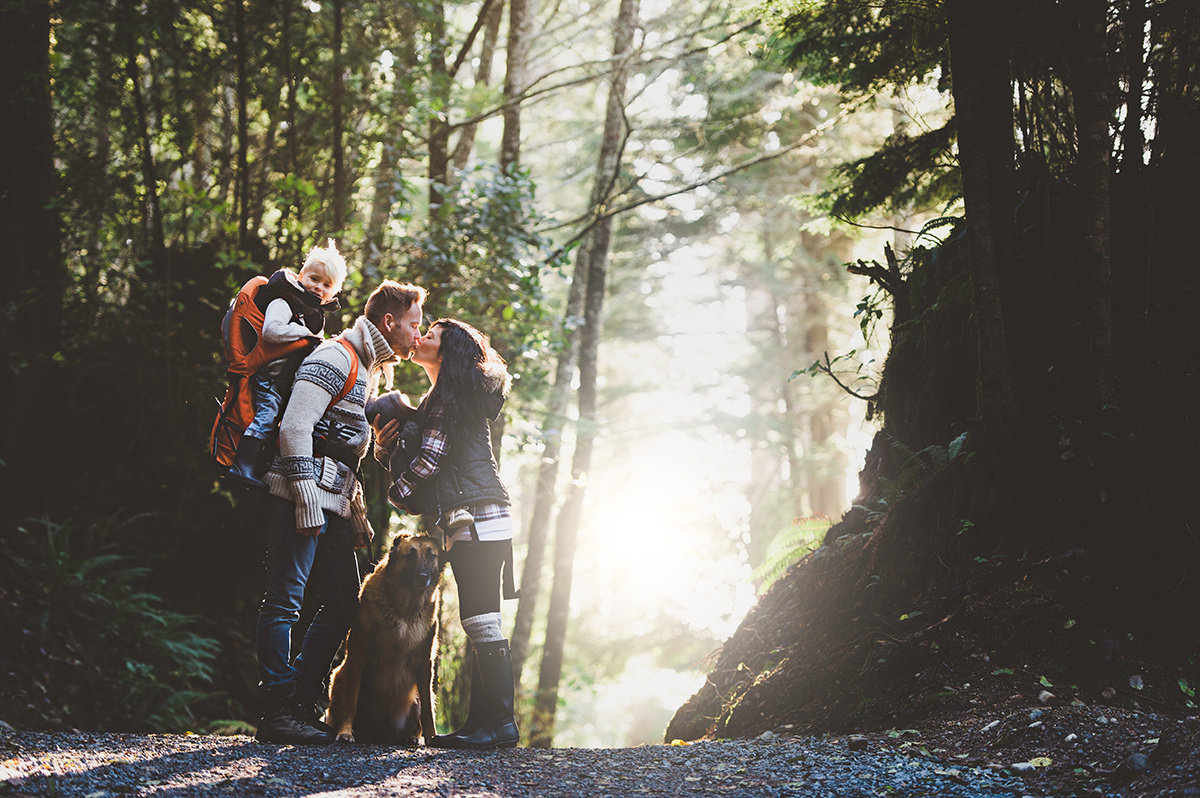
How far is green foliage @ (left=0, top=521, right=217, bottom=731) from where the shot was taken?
604cm

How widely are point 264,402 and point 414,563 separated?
1166 mm

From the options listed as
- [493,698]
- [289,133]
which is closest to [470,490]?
[493,698]

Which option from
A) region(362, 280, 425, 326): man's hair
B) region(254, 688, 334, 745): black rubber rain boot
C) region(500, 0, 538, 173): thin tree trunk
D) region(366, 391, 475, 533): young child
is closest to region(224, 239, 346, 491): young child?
region(362, 280, 425, 326): man's hair

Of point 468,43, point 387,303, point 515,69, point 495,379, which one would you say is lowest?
point 495,379

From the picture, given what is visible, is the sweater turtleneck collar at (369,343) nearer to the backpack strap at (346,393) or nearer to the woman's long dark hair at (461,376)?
the backpack strap at (346,393)

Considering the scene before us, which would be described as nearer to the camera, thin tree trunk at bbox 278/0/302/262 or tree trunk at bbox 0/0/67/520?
tree trunk at bbox 0/0/67/520

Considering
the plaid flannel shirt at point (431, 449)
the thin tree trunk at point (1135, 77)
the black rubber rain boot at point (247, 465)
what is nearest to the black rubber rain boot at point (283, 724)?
the black rubber rain boot at point (247, 465)

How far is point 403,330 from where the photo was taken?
4285 millimetres

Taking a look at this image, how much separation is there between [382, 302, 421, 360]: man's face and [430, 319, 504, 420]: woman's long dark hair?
126 mm

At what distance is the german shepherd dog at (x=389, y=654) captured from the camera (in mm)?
4168

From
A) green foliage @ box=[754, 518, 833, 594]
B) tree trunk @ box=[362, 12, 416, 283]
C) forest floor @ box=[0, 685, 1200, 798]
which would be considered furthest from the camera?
tree trunk @ box=[362, 12, 416, 283]

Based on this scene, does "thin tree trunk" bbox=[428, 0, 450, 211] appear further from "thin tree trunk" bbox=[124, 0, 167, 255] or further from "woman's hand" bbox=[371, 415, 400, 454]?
"woman's hand" bbox=[371, 415, 400, 454]

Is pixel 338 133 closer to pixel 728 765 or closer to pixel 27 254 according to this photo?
pixel 27 254

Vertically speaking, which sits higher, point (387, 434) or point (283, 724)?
point (387, 434)
